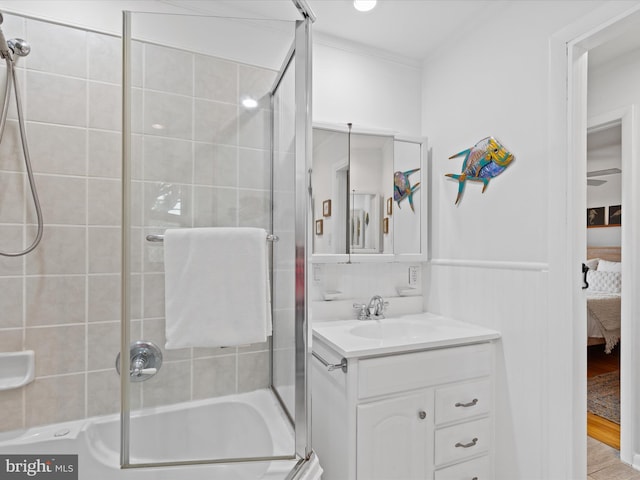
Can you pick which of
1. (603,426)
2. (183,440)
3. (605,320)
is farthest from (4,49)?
(605,320)

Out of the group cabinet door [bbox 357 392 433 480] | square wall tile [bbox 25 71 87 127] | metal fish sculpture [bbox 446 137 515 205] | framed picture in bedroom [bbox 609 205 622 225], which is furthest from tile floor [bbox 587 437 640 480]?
square wall tile [bbox 25 71 87 127]

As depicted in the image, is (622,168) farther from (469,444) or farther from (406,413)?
(406,413)

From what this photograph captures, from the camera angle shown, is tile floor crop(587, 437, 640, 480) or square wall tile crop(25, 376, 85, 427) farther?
tile floor crop(587, 437, 640, 480)

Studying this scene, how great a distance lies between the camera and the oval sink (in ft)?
5.62

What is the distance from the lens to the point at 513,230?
1545 mm

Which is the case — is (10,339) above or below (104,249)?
below

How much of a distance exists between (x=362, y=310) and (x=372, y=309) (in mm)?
56

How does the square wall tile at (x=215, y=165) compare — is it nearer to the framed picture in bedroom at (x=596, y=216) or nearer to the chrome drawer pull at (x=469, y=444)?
the chrome drawer pull at (x=469, y=444)

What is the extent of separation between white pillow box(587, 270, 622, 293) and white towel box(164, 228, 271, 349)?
3589mm

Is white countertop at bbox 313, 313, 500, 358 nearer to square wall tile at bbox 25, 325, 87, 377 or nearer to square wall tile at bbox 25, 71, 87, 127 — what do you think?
square wall tile at bbox 25, 325, 87, 377

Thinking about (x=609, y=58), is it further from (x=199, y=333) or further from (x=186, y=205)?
(x=199, y=333)

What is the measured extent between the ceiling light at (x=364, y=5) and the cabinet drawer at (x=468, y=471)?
2127 mm

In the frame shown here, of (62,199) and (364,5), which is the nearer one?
(62,199)

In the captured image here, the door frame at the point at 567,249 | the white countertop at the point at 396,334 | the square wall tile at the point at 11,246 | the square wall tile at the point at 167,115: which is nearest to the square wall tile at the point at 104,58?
the square wall tile at the point at 167,115
